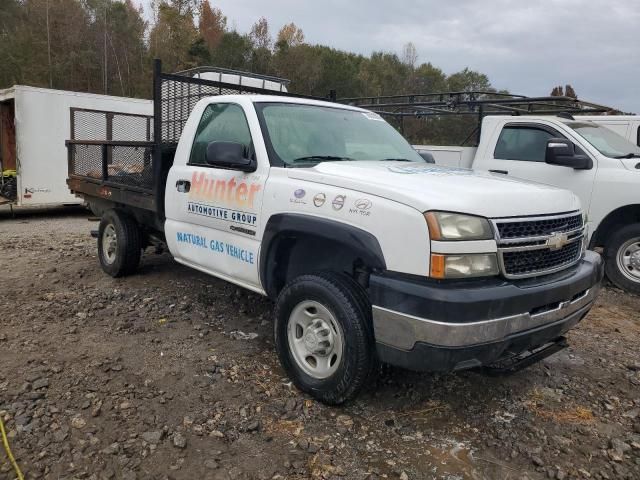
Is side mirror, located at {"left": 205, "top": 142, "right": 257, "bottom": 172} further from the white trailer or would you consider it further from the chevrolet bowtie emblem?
the white trailer

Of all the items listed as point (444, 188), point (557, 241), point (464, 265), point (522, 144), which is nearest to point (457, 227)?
point (464, 265)

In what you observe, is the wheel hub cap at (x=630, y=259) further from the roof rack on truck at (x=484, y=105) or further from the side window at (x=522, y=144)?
the roof rack on truck at (x=484, y=105)

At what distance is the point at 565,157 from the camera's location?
605 cm

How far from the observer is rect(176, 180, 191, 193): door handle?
14.6 feet

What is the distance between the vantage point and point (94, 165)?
6.24 meters

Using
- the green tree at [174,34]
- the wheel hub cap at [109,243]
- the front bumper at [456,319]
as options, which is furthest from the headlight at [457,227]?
the green tree at [174,34]

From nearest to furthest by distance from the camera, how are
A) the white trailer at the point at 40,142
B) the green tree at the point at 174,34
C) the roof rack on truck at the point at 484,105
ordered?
the roof rack on truck at the point at 484,105
the white trailer at the point at 40,142
the green tree at the point at 174,34

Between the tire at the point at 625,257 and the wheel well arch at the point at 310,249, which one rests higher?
the wheel well arch at the point at 310,249

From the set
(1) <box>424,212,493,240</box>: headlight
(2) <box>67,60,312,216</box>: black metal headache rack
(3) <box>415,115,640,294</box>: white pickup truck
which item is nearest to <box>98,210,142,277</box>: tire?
(2) <box>67,60,312,216</box>: black metal headache rack

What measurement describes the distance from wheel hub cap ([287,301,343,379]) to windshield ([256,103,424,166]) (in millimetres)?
1059

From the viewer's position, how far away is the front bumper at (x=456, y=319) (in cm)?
258

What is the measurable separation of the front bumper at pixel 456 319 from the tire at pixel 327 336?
149 millimetres

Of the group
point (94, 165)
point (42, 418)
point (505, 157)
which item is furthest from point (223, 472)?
point (505, 157)

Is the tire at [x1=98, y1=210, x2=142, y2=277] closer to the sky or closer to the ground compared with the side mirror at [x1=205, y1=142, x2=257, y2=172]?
closer to the ground
